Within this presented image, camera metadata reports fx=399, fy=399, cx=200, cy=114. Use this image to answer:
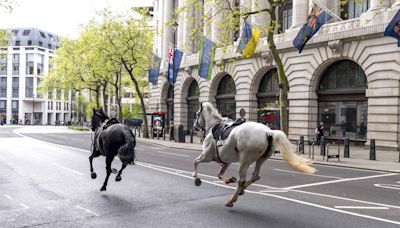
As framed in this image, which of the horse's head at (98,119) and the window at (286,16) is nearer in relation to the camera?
the horse's head at (98,119)

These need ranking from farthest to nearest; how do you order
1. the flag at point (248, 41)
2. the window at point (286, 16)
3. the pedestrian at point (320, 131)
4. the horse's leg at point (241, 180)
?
the window at point (286, 16)
the pedestrian at point (320, 131)
the flag at point (248, 41)
the horse's leg at point (241, 180)

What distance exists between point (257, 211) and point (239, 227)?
4.45 ft

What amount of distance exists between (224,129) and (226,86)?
33976mm

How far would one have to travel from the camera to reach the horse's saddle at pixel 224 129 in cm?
927

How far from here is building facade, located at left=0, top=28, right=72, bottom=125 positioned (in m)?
119

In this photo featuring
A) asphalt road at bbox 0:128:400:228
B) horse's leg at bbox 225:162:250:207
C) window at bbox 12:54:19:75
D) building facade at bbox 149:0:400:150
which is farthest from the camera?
window at bbox 12:54:19:75

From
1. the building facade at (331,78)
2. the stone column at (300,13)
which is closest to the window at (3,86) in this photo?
the building facade at (331,78)

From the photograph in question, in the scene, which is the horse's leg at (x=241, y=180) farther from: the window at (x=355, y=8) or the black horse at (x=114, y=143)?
the window at (x=355, y=8)

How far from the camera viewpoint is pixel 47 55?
412ft

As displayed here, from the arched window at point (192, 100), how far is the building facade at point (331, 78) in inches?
156

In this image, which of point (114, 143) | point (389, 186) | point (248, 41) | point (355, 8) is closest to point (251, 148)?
point (114, 143)

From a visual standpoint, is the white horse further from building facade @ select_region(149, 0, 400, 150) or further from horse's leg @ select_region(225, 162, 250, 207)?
building facade @ select_region(149, 0, 400, 150)

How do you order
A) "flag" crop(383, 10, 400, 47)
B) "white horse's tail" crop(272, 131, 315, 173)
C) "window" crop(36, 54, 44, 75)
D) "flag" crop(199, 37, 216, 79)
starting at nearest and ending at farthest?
"white horse's tail" crop(272, 131, 315, 173) < "flag" crop(383, 10, 400, 47) < "flag" crop(199, 37, 216, 79) < "window" crop(36, 54, 44, 75)

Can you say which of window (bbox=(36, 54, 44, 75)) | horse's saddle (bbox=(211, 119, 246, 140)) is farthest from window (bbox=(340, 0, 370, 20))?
window (bbox=(36, 54, 44, 75))
